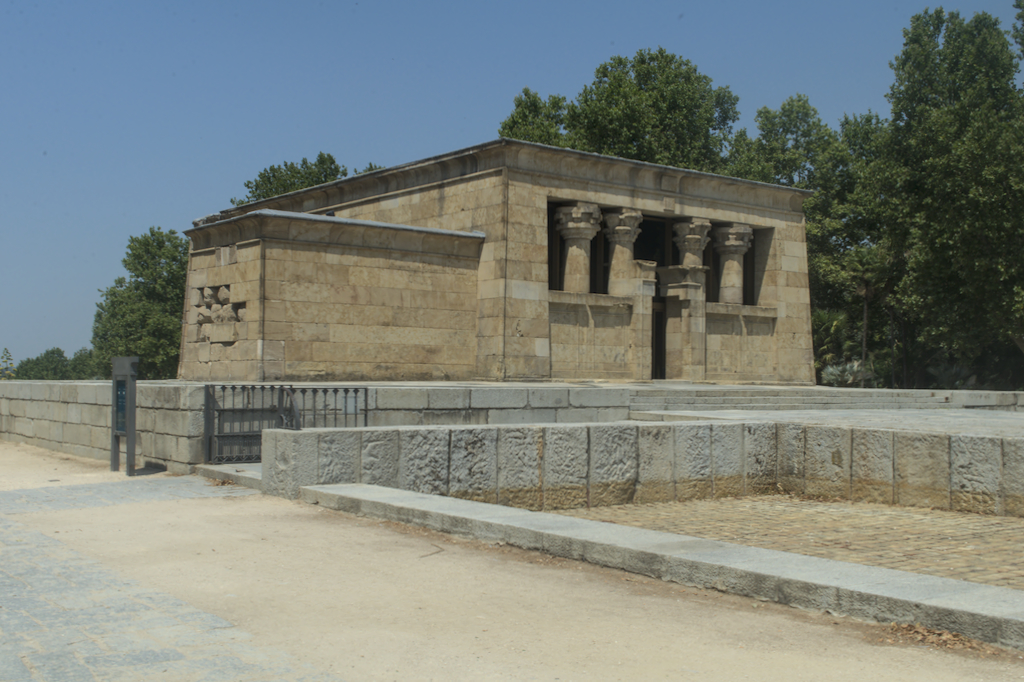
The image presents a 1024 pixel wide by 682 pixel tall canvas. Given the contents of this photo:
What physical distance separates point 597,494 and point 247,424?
4.76 metres

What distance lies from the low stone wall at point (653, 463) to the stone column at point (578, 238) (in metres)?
11.5

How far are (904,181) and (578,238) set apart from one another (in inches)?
920

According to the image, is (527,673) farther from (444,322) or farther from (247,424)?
(444,322)

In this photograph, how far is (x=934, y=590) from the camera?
540cm

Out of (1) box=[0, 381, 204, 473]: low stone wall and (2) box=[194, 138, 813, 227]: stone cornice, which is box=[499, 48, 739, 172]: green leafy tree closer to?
(2) box=[194, 138, 813, 227]: stone cornice

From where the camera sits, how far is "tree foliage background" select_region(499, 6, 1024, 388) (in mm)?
36656

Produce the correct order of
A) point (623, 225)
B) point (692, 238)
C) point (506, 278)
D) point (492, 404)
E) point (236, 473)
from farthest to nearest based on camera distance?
point (692, 238), point (623, 225), point (506, 278), point (492, 404), point (236, 473)

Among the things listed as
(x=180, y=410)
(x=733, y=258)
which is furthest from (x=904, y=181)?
(x=180, y=410)

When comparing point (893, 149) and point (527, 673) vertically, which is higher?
point (893, 149)

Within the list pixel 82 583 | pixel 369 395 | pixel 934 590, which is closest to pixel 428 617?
pixel 82 583

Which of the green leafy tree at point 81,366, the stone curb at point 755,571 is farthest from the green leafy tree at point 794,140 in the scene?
the green leafy tree at point 81,366

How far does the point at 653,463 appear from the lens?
12.2 metres

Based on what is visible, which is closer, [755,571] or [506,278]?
[755,571]

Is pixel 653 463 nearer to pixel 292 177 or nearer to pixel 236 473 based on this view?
pixel 236 473
